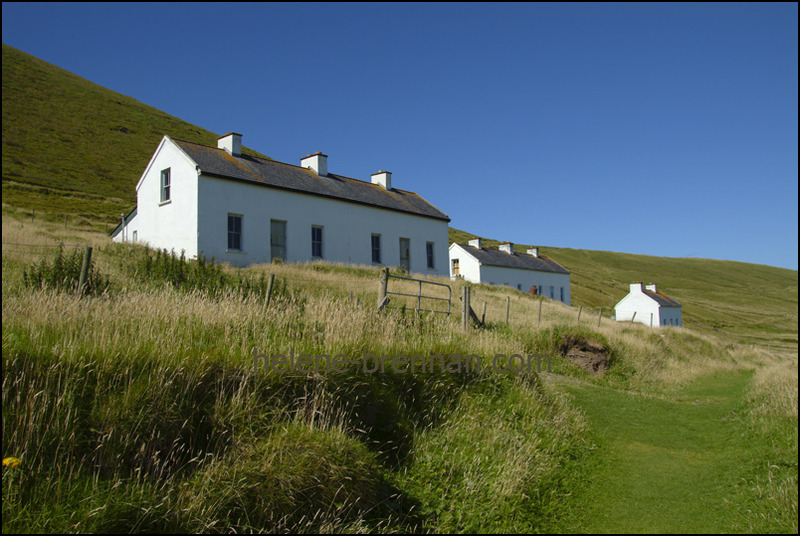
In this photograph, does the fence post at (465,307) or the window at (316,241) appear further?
the window at (316,241)

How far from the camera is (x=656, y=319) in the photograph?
54875mm

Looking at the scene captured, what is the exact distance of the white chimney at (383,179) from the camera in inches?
1467

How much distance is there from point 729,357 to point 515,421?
4.31m

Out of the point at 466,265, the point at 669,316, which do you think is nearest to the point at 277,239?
the point at 466,265

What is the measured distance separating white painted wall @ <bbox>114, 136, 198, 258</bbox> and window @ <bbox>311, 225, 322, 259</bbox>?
22.3ft

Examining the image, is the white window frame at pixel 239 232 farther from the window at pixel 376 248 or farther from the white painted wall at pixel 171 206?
the window at pixel 376 248

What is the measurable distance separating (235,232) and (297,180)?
5.52 meters

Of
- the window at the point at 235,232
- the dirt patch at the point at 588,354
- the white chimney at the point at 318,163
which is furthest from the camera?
the white chimney at the point at 318,163

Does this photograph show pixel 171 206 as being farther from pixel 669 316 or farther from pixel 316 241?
pixel 669 316

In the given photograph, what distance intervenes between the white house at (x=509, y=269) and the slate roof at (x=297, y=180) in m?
13.3

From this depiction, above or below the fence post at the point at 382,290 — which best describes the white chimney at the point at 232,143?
above

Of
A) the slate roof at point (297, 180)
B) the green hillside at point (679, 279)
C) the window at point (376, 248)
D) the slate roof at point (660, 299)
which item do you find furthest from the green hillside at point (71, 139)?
the slate roof at point (660, 299)

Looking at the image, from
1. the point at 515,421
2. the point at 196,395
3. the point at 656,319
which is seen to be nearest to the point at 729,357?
the point at 515,421

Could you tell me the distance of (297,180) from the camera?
29.3m
